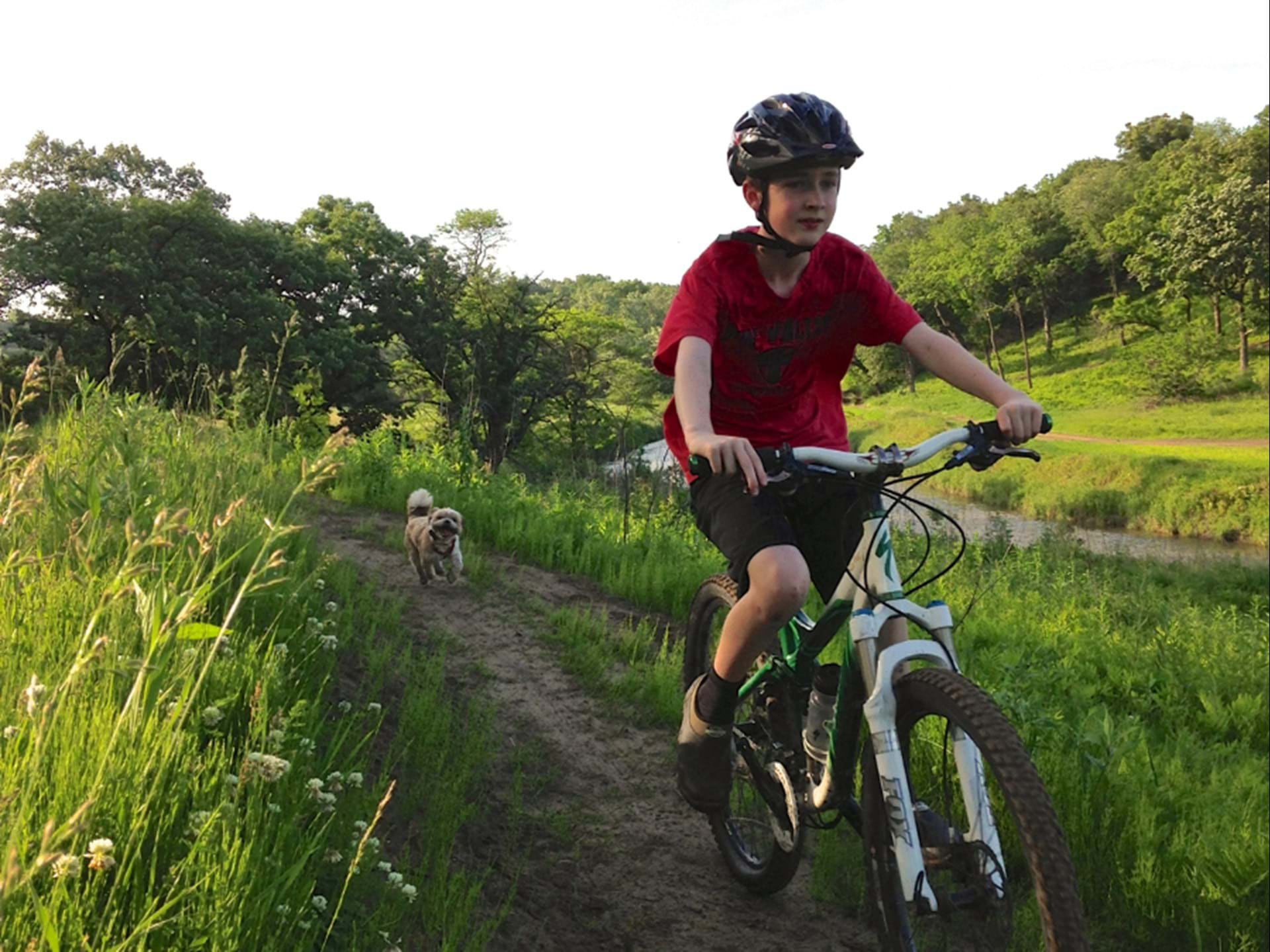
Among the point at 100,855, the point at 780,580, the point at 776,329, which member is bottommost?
the point at 100,855

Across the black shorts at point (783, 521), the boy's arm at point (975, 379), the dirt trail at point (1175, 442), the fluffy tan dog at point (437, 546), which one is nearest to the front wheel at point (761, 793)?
the black shorts at point (783, 521)

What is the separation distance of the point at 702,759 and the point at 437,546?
12.7 feet

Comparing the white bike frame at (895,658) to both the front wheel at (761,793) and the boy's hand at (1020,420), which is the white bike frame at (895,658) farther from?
the front wheel at (761,793)

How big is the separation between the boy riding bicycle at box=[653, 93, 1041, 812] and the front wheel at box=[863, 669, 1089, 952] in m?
0.30

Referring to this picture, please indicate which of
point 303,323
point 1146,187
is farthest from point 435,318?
point 1146,187

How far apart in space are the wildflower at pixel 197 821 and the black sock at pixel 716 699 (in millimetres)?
1498

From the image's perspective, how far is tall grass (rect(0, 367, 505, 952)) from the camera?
1.49m

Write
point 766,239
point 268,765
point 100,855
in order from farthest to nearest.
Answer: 1. point 766,239
2. point 268,765
3. point 100,855

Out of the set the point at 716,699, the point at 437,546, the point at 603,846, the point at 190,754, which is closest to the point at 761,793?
the point at 716,699

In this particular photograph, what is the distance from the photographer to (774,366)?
2.81 meters

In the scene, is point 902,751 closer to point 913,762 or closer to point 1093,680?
point 913,762

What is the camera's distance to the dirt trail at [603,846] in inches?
106

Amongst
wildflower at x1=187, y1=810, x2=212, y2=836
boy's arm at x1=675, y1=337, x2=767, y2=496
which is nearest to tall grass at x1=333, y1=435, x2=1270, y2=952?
boy's arm at x1=675, y1=337, x2=767, y2=496

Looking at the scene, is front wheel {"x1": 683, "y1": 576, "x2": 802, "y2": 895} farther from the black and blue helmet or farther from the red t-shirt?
the black and blue helmet
